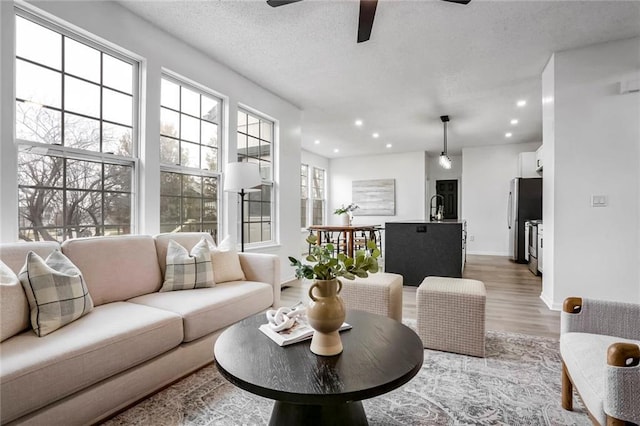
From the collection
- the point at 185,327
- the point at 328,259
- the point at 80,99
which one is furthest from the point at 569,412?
the point at 80,99

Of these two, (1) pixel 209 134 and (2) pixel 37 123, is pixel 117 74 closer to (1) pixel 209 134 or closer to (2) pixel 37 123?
(2) pixel 37 123

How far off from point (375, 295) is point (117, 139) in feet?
8.35

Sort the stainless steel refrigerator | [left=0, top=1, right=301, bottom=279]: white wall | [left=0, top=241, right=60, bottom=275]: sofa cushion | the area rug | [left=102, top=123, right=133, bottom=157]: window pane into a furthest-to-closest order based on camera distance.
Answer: the stainless steel refrigerator < [left=102, top=123, right=133, bottom=157]: window pane < [left=0, top=1, right=301, bottom=279]: white wall < [left=0, top=241, right=60, bottom=275]: sofa cushion < the area rug

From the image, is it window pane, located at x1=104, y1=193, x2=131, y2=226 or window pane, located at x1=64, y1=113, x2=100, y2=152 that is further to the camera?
window pane, located at x1=104, y1=193, x2=131, y2=226

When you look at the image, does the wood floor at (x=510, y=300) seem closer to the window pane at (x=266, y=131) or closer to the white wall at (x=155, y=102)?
the white wall at (x=155, y=102)

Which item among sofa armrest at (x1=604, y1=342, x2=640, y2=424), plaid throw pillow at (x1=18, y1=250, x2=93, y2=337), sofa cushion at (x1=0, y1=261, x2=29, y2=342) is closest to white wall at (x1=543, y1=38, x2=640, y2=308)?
sofa armrest at (x1=604, y1=342, x2=640, y2=424)

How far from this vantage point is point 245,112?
4215 millimetres

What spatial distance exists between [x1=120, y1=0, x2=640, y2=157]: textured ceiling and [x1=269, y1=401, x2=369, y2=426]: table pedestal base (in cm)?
277

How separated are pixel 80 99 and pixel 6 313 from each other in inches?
68.5

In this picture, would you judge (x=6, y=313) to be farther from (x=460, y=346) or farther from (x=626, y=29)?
(x=626, y=29)

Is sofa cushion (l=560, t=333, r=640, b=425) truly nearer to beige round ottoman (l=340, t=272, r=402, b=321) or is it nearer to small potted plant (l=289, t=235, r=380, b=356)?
small potted plant (l=289, t=235, r=380, b=356)

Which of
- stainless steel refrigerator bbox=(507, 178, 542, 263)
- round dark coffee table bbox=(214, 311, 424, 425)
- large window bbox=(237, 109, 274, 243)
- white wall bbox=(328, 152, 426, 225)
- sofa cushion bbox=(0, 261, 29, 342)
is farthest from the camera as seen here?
white wall bbox=(328, 152, 426, 225)

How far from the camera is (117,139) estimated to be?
109 inches

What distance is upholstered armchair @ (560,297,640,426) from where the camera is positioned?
3.61 feet
